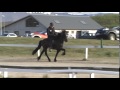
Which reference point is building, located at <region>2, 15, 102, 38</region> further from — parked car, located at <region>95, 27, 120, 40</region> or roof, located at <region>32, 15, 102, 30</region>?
parked car, located at <region>95, 27, 120, 40</region>

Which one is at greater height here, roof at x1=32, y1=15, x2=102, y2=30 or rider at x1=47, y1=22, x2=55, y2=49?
roof at x1=32, y1=15, x2=102, y2=30

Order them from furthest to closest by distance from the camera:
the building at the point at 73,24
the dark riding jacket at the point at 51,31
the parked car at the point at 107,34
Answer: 1. the parked car at the point at 107,34
2. the building at the point at 73,24
3. the dark riding jacket at the point at 51,31

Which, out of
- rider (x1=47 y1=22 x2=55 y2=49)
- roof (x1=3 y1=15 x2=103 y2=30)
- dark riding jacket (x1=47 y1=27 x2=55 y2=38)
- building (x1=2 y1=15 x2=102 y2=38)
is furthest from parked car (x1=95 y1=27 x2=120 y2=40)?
dark riding jacket (x1=47 y1=27 x2=55 y2=38)

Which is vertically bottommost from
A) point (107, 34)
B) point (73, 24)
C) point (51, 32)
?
point (107, 34)

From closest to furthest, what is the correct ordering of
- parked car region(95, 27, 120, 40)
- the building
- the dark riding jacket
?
the dark riding jacket < the building < parked car region(95, 27, 120, 40)

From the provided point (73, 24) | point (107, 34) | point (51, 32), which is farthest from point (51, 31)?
point (107, 34)

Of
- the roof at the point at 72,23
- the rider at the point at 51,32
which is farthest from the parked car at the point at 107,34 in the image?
the rider at the point at 51,32

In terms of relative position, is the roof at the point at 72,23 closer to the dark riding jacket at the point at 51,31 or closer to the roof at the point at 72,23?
the roof at the point at 72,23

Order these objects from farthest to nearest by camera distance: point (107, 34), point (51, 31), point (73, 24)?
point (107, 34), point (73, 24), point (51, 31)

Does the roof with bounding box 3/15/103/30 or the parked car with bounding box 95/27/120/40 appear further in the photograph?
the parked car with bounding box 95/27/120/40

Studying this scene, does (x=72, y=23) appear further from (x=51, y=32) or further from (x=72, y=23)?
(x=51, y=32)

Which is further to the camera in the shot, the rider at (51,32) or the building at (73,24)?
the building at (73,24)
